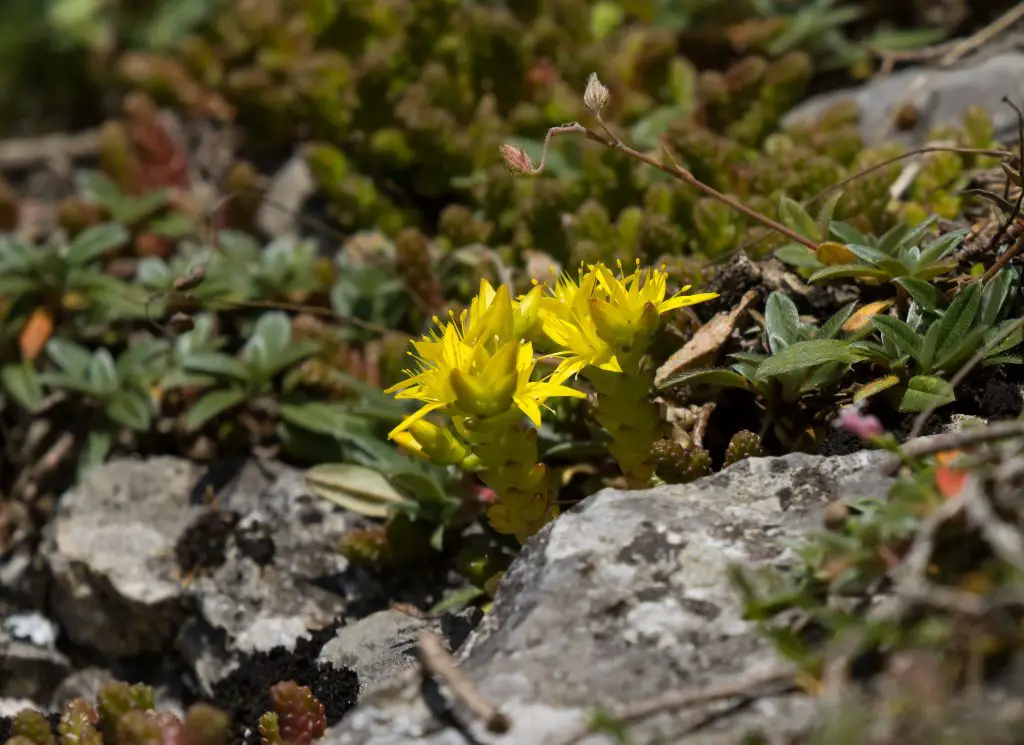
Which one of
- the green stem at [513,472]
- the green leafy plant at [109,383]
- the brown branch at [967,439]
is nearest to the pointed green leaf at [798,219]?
the green stem at [513,472]

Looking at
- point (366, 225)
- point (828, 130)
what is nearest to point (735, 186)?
point (828, 130)

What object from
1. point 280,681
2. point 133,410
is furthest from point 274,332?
point 280,681

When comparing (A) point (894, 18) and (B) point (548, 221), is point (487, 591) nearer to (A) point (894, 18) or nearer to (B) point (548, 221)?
(B) point (548, 221)

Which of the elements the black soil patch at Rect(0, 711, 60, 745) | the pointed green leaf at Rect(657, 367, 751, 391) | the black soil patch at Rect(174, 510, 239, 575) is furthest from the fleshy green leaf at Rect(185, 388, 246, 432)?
the pointed green leaf at Rect(657, 367, 751, 391)

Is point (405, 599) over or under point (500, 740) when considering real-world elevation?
under

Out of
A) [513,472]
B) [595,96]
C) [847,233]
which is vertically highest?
[595,96]

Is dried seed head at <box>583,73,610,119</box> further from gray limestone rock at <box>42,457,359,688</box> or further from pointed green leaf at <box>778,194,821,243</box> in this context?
gray limestone rock at <box>42,457,359,688</box>

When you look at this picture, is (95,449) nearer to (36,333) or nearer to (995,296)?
(36,333)
